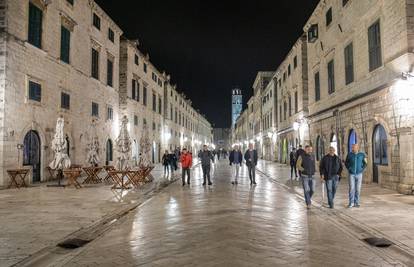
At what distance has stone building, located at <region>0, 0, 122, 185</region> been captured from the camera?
53.4 ft

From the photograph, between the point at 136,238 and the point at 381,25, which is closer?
the point at 136,238

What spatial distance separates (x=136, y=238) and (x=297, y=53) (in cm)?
2693

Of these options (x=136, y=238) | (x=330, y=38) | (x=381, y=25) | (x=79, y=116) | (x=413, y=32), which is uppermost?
(x=330, y=38)

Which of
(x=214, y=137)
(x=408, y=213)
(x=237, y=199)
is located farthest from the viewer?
(x=214, y=137)

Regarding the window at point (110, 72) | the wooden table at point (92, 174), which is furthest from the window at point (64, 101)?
the window at point (110, 72)

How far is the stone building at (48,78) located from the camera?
53.4 feet

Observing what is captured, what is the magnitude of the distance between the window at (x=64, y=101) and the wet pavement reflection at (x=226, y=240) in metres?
13.0

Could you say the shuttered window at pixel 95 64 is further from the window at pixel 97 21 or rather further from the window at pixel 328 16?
the window at pixel 328 16

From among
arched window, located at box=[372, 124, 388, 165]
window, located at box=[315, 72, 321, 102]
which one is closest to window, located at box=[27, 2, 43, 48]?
arched window, located at box=[372, 124, 388, 165]

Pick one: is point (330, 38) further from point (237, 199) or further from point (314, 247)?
point (314, 247)

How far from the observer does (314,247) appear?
6070mm

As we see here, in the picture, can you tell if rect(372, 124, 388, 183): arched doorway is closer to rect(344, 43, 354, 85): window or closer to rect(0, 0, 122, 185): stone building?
rect(344, 43, 354, 85): window

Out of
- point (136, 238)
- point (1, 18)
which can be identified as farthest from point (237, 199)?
point (1, 18)

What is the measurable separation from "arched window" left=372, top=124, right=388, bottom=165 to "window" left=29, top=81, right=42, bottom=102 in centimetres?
1601
